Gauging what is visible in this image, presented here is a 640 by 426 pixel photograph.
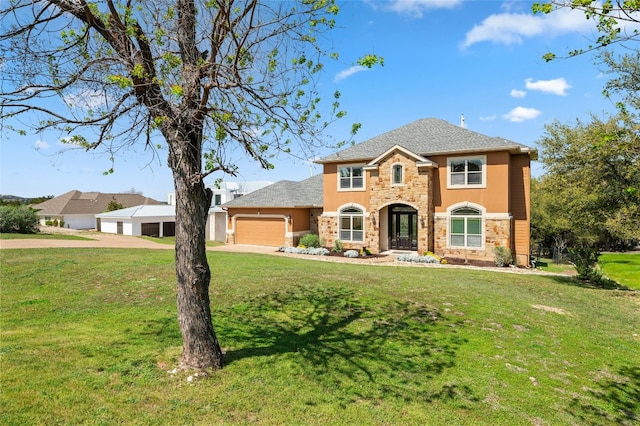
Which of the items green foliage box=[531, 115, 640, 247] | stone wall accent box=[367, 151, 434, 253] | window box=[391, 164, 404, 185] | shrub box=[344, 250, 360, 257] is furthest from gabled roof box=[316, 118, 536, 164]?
shrub box=[344, 250, 360, 257]

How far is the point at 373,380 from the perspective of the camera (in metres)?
5.60

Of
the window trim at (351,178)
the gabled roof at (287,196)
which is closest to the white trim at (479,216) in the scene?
the window trim at (351,178)

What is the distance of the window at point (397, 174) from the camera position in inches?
897

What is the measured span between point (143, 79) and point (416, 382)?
6276mm

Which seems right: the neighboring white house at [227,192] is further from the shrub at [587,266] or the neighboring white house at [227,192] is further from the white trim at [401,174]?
the shrub at [587,266]

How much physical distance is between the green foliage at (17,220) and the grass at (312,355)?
21224 mm

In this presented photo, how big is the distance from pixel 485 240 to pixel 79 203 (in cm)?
5021

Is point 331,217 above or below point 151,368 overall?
above

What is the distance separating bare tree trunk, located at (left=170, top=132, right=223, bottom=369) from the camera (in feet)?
18.4

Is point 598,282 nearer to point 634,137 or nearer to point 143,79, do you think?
point 634,137

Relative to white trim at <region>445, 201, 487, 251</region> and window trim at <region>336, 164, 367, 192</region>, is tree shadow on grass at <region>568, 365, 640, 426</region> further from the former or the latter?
window trim at <region>336, 164, 367, 192</region>

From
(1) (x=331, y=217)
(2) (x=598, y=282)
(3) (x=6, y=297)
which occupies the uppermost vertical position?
(1) (x=331, y=217)

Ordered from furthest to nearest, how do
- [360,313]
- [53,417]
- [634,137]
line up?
1. [634,137]
2. [360,313]
3. [53,417]

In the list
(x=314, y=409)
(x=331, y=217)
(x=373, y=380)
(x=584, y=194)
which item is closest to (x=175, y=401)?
(x=314, y=409)
